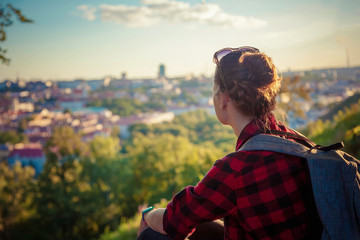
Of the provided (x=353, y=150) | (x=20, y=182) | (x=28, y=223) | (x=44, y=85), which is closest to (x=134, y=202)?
(x=28, y=223)

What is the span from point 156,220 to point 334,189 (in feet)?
2.17

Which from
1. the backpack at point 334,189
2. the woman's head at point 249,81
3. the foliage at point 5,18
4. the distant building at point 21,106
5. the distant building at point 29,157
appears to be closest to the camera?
the backpack at point 334,189

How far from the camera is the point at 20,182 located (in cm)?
2634

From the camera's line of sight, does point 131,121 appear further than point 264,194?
Yes

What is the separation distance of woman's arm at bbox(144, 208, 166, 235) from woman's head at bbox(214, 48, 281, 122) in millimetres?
523

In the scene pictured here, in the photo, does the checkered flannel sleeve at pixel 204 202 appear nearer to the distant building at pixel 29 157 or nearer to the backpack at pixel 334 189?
the backpack at pixel 334 189

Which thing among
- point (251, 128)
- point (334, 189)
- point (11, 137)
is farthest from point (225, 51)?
point (11, 137)

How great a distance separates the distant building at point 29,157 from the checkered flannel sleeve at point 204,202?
1926 inches

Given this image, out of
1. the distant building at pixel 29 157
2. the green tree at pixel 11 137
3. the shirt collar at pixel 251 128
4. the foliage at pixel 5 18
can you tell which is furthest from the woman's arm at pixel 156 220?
the green tree at pixel 11 137

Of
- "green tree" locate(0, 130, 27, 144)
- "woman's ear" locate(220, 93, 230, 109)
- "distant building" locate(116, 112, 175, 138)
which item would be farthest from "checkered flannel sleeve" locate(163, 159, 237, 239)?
"distant building" locate(116, 112, 175, 138)

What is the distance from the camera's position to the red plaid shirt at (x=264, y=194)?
957 mm

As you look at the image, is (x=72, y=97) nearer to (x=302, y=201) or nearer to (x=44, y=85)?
(x=44, y=85)

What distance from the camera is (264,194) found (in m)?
0.97

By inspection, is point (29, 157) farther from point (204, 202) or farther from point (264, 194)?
point (264, 194)
